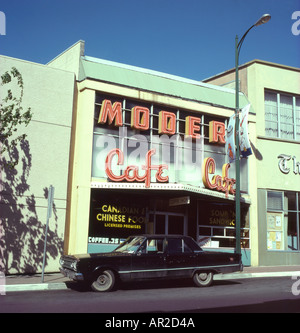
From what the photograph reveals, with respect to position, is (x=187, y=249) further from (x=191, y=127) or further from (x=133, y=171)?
(x=191, y=127)

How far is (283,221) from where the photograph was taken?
849 inches

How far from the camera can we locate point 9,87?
51.5 feet

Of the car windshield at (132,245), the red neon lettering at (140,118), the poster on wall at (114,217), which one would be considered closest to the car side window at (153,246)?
the car windshield at (132,245)

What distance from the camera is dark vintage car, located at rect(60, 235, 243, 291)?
11.1 meters

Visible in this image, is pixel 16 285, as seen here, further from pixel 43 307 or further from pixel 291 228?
pixel 291 228

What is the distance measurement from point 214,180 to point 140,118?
14.4 feet

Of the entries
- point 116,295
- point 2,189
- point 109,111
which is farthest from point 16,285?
point 109,111

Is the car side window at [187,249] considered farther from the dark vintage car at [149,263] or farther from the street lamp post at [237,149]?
the street lamp post at [237,149]

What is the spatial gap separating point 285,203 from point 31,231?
13.4 m

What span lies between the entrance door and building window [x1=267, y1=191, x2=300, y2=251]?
4903 millimetres

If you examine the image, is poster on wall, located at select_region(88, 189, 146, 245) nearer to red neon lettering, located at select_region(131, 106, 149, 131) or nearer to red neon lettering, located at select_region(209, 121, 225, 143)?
red neon lettering, located at select_region(131, 106, 149, 131)

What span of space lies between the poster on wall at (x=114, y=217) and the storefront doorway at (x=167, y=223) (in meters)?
0.62

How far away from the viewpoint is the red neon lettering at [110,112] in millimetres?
17266

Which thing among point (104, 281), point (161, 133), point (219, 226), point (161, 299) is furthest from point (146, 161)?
point (161, 299)
